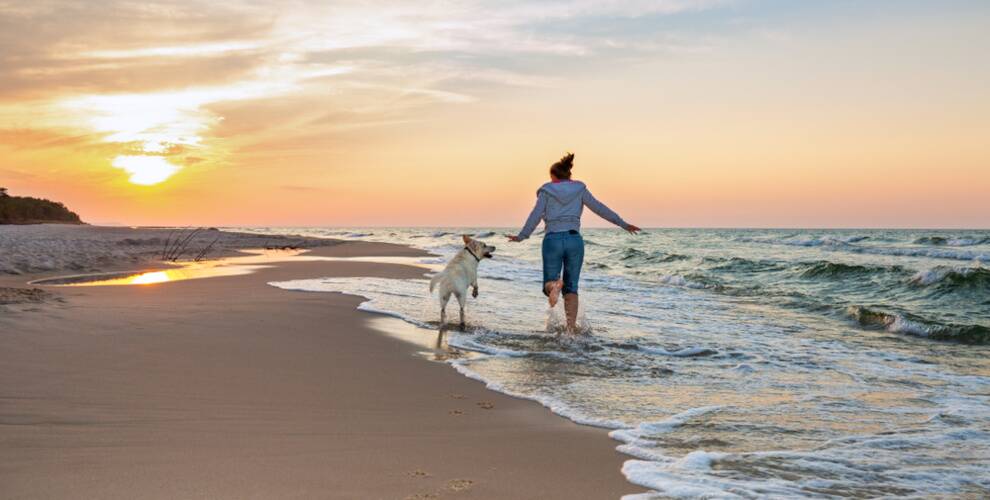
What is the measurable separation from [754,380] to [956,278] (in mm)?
13470

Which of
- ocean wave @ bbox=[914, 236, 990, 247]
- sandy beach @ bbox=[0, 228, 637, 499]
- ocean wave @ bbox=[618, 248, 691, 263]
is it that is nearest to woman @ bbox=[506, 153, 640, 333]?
sandy beach @ bbox=[0, 228, 637, 499]

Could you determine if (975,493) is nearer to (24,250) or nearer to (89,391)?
(89,391)

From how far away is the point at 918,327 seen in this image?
10656 millimetres

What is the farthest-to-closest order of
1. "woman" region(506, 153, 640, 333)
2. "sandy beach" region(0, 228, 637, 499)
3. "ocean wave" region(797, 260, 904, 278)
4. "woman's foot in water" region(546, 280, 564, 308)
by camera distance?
"ocean wave" region(797, 260, 904, 278) → "woman's foot in water" region(546, 280, 564, 308) → "woman" region(506, 153, 640, 333) → "sandy beach" region(0, 228, 637, 499)

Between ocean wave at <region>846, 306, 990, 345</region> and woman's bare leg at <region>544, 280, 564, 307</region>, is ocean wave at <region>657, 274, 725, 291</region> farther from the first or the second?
woman's bare leg at <region>544, 280, 564, 307</region>

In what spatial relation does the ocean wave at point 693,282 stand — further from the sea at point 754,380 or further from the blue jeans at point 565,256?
the blue jeans at point 565,256

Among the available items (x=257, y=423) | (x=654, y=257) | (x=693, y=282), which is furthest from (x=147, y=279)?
(x=654, y=257)

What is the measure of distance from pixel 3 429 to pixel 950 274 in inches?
759

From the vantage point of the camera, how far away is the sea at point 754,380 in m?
3.74

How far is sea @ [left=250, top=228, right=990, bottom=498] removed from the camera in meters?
3.74

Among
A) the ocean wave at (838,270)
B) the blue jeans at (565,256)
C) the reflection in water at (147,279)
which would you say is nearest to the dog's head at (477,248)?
the blue jeans at (565,256)

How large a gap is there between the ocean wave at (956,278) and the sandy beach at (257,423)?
1514cm

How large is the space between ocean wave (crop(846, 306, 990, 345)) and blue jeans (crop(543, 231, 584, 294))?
234 inches

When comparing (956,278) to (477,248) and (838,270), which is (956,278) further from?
(477,248)
